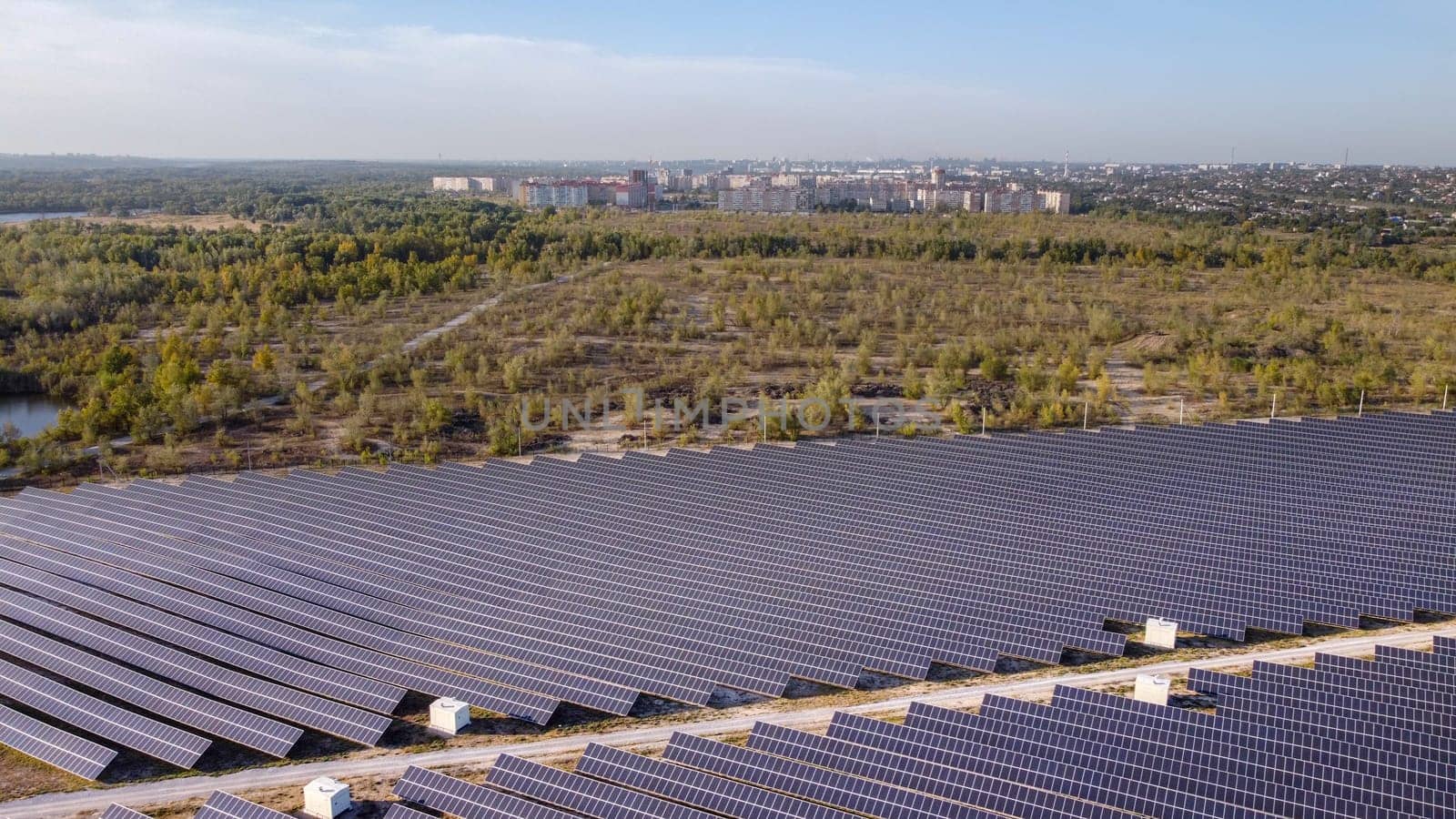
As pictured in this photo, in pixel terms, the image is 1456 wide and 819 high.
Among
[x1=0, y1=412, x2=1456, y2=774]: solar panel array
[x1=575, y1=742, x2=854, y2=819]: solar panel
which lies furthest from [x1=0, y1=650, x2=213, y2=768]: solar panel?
[x1=575, y1=742, x2=854, y2=819]: solar panel

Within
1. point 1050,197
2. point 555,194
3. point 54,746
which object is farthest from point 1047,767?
point 555,194

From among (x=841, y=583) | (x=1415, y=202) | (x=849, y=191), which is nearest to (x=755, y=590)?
(x=841, y=583)

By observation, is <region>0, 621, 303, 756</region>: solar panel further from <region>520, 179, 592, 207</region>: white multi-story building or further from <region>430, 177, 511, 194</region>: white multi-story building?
<region>430, 177, 511, 194</region>: white multi-story building

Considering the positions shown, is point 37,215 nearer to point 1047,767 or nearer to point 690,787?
point 690,787

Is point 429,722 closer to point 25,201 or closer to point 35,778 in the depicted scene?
point 35,778

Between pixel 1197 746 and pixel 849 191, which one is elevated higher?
pixel 849 191

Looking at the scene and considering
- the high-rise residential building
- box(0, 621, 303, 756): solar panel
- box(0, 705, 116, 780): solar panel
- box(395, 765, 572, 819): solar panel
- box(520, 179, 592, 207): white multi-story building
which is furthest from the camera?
box(520, 179, 592, 207): white multi-story building

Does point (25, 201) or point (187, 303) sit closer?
point (187, 303)
